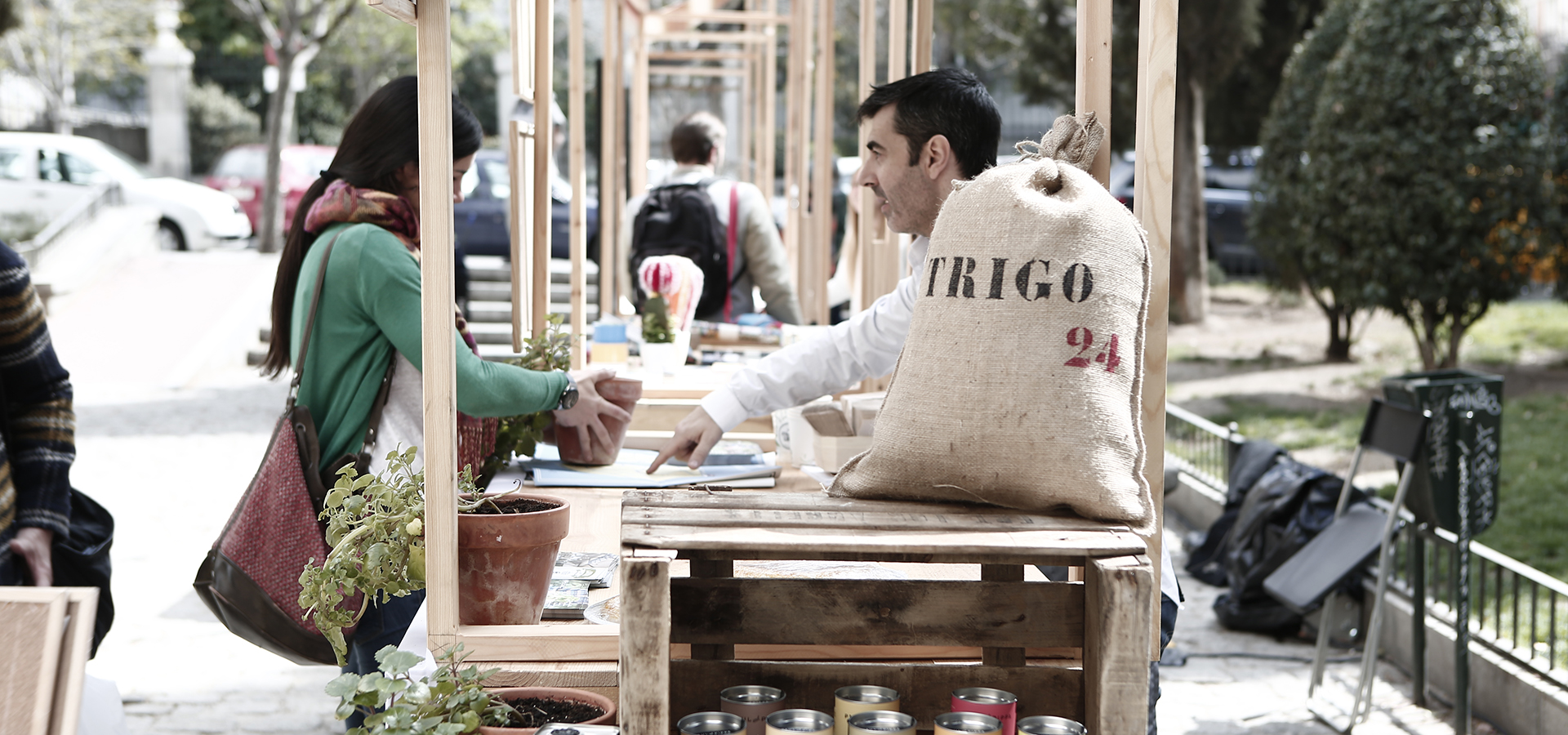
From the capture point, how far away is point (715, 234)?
5.42 metres

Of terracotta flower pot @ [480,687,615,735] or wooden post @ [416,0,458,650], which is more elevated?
wooden post @ [416,0,458,650]

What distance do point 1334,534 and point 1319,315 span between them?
10.6 m

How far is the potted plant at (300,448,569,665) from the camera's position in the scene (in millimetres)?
1618

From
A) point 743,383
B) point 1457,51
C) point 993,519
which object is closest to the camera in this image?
point 993,519

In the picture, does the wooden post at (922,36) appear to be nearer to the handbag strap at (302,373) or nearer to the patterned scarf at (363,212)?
the patterned scarf at (363,212)

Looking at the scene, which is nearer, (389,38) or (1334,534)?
(1334,534)

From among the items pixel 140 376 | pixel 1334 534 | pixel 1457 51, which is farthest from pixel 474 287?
pixel 1334 534

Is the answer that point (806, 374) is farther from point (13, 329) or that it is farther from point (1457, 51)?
point (1457, 51)

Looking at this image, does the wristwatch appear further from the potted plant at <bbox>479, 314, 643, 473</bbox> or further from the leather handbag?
the leather handbag

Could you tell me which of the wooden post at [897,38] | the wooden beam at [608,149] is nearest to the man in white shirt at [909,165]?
the wooden post at [897,38]

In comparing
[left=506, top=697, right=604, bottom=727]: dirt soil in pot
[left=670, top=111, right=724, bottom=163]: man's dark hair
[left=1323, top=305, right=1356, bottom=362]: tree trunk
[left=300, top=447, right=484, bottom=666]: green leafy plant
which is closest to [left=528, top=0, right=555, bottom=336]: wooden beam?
[left=300, top=447, right=484, bottom=666]: green leafy plant

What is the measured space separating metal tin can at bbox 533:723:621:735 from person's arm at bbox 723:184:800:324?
4.14 meters

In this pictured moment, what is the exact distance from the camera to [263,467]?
233cm

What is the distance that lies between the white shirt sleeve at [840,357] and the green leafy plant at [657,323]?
1.33 metres
